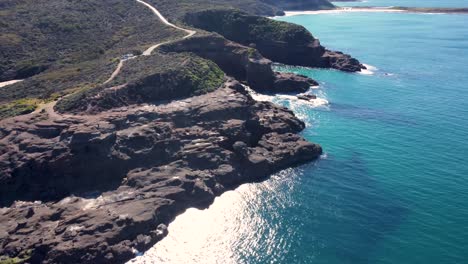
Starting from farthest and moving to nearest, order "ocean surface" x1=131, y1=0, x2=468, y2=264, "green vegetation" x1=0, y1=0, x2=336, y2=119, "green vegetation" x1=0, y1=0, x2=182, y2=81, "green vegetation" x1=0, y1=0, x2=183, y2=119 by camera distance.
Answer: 1. "green vegetation" x1=0, y1=0, x2=182, y2=81
2. "green vegetation" x1=0, y1=0, x2=183, y2=119
3. "green vegetation" x1=0, y1=0, x2=336, y2=119
4. "ocean surface" x1=131, y1=0, x2=468, y2=264

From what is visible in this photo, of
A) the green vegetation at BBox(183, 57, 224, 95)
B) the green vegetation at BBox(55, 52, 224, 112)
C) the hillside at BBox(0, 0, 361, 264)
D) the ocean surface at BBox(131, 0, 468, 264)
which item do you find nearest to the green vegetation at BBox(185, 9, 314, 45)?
the hillside at BBox(0, 0, 361, 264)

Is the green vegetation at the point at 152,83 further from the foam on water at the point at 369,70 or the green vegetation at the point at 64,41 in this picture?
the foam on water at the point at 369,70

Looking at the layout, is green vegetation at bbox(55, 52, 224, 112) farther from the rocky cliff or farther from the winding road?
the rocky cliff

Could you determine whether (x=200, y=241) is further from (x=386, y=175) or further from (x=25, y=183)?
(x=386, y=175)

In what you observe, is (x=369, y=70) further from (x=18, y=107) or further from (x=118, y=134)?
(x=18, y=107)

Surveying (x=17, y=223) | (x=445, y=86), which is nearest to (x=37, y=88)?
(x=17, y=223)

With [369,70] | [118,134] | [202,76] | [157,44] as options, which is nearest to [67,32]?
[157,44]

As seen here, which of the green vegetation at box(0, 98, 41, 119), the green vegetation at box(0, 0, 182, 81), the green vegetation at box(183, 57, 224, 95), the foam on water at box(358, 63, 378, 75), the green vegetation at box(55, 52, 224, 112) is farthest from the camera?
the foam on water at box(358, 63, 378, 75)
